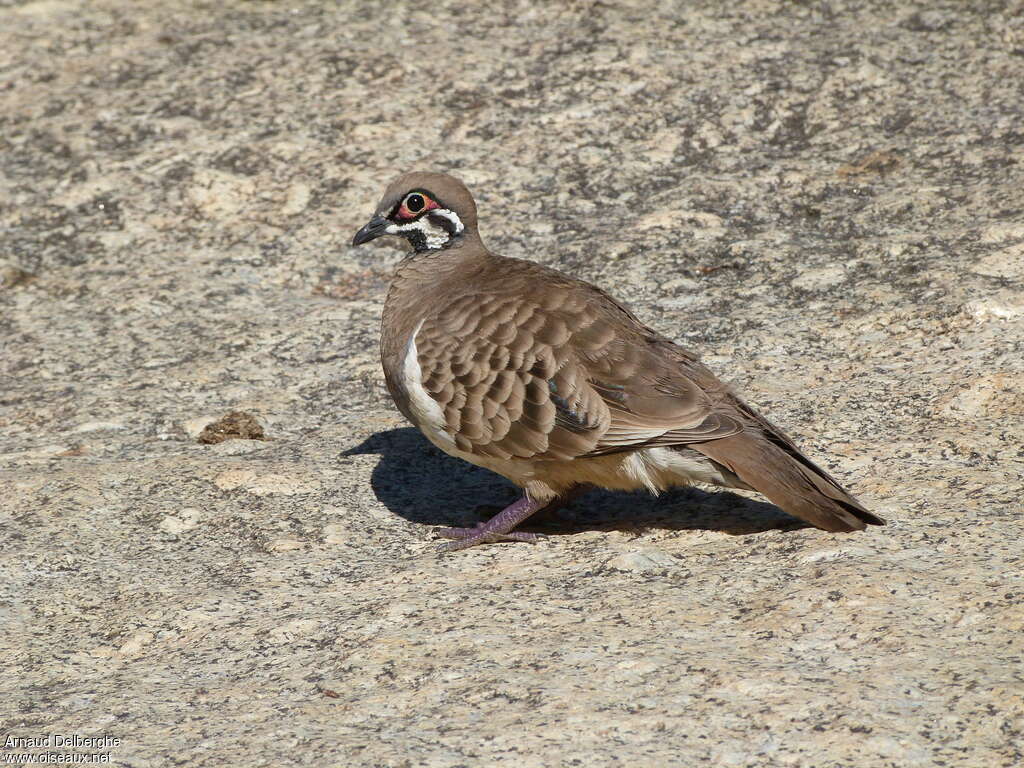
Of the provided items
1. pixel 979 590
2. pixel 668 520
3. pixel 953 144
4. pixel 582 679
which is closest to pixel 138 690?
pixel 582 679

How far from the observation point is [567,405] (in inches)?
174

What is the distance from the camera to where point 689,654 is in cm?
360

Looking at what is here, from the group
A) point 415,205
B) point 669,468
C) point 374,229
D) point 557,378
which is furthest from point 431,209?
point 669,468

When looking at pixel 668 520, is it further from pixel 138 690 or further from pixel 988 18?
pixel 988 18

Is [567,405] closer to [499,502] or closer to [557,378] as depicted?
[557,378]

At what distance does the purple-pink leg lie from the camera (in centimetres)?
464

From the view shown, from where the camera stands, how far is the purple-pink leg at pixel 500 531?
4637 mm

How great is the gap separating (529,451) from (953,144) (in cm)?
337

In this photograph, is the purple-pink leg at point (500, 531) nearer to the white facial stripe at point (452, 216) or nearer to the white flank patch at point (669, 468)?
the white flank patch at point (669, 468)

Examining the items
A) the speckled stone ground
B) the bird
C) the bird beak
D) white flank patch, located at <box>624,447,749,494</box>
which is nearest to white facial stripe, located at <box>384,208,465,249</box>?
the bird beak

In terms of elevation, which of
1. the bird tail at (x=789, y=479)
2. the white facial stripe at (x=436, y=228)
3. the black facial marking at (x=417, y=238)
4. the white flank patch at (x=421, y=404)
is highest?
the white facial stripe at (x=436, y=228)

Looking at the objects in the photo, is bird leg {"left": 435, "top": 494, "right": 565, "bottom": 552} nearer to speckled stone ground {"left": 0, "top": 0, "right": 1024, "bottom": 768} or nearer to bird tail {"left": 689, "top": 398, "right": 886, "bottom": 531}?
speckled stone ground {"left": 0, "top": 0, "right": 1024, "bottom": 768}

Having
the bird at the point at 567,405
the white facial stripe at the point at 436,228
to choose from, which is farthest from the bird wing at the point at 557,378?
the white facial stripe at the point at 436,228

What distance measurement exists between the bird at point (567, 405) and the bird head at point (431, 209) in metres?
0.35
